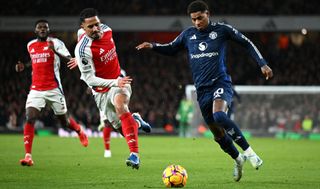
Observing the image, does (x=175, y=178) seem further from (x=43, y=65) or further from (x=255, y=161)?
(x=43, y=65)

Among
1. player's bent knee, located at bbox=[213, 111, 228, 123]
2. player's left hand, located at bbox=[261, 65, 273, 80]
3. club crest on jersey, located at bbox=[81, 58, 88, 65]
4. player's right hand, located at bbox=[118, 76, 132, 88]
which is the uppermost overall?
club crest on jersey, located at bbox=[81, 58, 88, 65]

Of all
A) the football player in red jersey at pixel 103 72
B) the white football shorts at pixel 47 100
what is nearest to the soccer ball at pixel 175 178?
the football player in red jersey at pixel 103 72

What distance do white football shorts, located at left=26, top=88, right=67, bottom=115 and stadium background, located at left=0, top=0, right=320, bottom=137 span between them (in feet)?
58.6

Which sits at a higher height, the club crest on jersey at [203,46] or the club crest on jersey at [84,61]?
the club crest on jersey at [203,46]

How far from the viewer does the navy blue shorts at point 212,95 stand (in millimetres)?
9680

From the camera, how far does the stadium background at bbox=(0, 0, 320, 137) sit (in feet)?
110

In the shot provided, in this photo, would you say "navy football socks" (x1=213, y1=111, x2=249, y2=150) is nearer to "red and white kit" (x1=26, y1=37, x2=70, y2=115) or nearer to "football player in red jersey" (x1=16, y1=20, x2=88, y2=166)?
"football player in red jersey" (x1=16, y1=20, x2=88, y2=166)

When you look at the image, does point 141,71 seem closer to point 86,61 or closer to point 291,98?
point 291,98

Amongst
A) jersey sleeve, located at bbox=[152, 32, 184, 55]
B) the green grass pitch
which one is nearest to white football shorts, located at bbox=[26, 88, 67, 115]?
the green grass pitch

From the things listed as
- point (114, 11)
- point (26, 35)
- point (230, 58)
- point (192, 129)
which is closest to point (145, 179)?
point (192, 129)

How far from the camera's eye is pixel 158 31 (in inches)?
1384

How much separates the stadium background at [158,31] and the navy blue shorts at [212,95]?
69.2ft

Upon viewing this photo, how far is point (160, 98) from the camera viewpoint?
1325 inches

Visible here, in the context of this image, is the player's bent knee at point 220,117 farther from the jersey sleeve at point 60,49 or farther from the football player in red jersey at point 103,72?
the jersey sleeve at point 60,49
